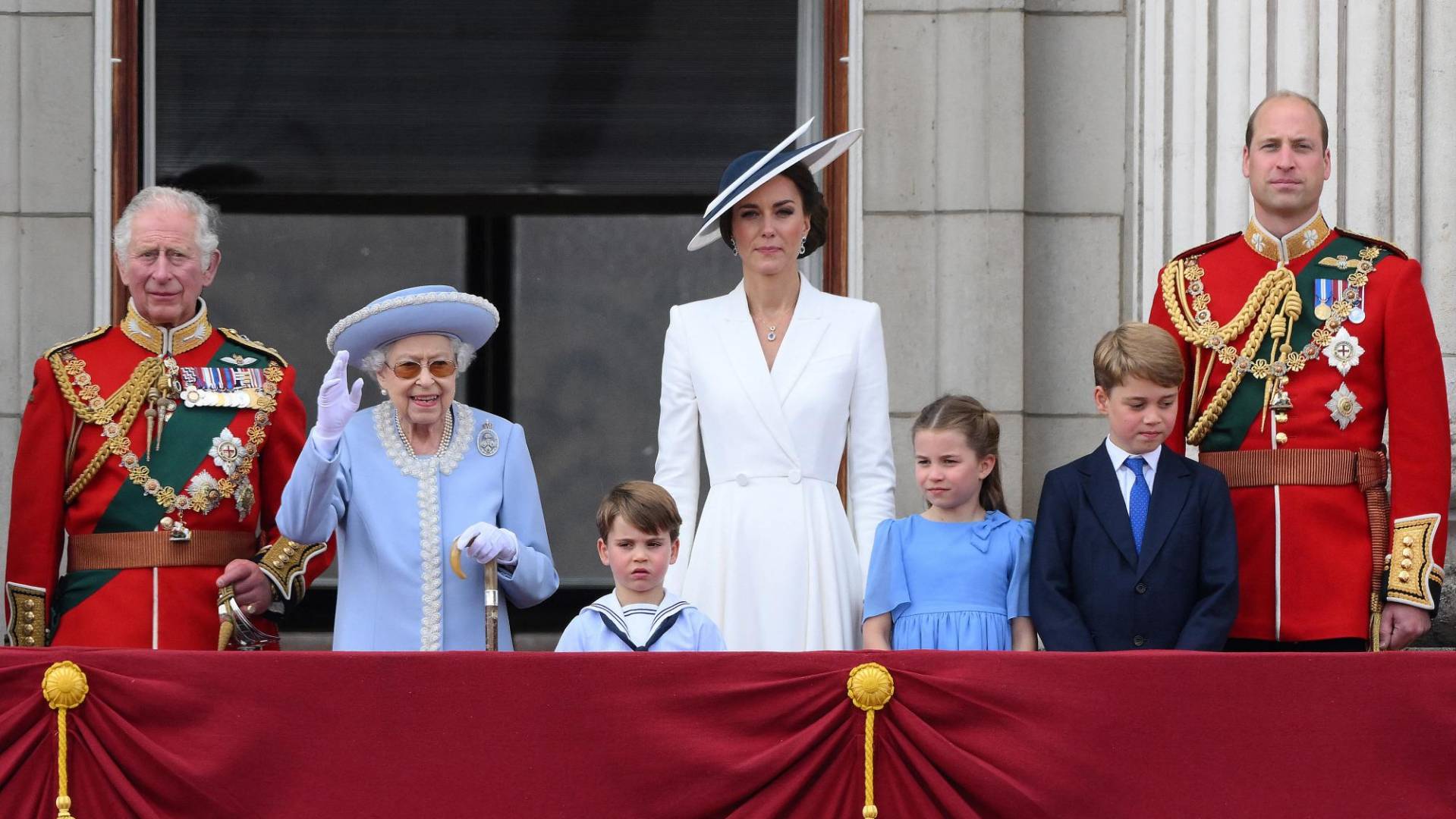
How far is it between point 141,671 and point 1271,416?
2444 millimetres

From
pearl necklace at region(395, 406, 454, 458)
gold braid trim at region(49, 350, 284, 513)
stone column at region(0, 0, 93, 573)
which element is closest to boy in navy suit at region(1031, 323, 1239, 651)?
pearl necklace at region(395, 406, 454, 458)

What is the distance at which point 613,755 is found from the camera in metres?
3.95

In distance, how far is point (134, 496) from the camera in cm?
489

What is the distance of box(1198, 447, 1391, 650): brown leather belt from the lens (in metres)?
4.66

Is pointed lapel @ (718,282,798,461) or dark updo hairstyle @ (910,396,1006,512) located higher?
pointed lapel @ (718,282,798,461)

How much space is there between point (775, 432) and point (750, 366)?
17 centimetres

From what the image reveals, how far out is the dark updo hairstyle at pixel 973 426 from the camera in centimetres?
465

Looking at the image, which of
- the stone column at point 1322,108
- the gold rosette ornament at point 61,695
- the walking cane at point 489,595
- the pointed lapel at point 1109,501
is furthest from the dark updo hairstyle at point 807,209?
the gold rosette ornament at point 61,695

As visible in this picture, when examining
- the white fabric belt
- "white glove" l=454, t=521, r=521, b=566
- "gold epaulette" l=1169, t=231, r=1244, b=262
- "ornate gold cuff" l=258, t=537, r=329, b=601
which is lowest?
"ornate gold cuff" l=258, t=537, r=329, b=601

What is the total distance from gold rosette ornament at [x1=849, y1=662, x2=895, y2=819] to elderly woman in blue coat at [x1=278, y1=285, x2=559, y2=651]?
36.2 inches

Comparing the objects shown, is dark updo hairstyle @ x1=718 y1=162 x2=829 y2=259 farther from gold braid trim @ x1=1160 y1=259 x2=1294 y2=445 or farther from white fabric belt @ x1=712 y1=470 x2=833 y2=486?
gold braid trim @ x1=1160 y1=259 x2=1294 y2=445

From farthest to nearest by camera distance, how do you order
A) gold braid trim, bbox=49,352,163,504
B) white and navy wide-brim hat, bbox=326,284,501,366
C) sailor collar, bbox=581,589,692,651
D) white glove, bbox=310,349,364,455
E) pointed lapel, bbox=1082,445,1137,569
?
1. gold braid trim, bbox=49,352,163,504
2. white and navy wide-brim hat, bbox=326,284,501,366
3. pointed lapel, bbox=1082,445,1137,569
4. sailor collar, bbox=581,589,692,651
5. white glove, bbox=310,349,364,455

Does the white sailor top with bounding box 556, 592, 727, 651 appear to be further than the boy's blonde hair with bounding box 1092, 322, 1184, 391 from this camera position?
No

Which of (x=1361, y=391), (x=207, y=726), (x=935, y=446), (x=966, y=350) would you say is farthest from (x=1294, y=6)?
(x=207, y=726)
